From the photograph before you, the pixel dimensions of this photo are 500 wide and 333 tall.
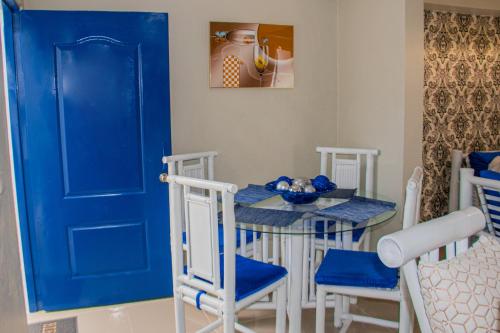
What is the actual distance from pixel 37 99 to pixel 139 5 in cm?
94

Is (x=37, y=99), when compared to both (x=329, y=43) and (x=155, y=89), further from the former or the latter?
(x=329, y=43)

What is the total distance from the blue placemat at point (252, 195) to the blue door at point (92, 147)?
2.03 feet

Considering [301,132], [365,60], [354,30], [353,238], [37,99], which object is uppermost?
[354,30]

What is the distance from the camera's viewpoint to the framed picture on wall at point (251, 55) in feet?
Answer: 11.1

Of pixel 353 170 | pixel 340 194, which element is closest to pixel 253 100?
pixel 353 170

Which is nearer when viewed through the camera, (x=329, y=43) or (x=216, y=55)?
(x=216, y=55)

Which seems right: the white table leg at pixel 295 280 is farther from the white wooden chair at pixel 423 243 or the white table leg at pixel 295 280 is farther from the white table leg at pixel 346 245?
the white wooden chair at pixel 423 243

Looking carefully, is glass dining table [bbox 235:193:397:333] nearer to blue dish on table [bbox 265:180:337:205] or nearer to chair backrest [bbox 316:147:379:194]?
blue dish on table [bbox 265:180:337:205]

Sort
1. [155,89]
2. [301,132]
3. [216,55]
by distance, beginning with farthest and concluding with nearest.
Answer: [301,132]
[216,55]
[155,89]

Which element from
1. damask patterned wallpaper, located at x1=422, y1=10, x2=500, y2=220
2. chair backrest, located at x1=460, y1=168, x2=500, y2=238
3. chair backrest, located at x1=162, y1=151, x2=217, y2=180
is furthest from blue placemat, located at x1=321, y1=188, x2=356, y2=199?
damask patterned wallpaper, located at x1=422, y1=10, x2=500, y2=220

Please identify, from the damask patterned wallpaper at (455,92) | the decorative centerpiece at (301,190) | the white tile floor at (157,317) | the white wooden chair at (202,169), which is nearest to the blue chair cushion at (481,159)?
the damask patterned wallpaper at (455,92)

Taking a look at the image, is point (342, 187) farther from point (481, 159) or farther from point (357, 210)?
point (481, 159)

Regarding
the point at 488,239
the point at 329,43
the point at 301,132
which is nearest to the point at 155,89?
the point at 301,132

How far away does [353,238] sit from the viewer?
9.30ft
